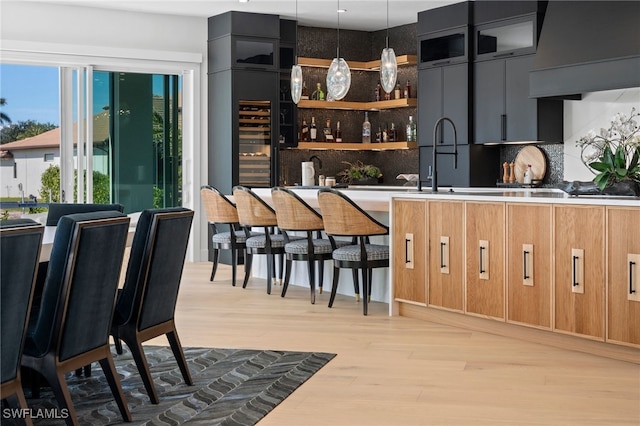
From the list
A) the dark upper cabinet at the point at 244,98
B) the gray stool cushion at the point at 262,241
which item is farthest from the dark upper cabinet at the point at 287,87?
the gray stool cushion at the point at 262,241

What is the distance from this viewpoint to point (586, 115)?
26.4ft

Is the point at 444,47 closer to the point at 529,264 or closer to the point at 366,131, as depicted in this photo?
the point at 366,131

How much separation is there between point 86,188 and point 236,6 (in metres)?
2.48

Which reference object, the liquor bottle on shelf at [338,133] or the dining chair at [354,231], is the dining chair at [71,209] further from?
the liquor bottle on shelf at [338,133]

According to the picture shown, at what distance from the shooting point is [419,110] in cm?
923

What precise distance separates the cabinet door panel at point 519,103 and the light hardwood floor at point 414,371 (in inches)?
105

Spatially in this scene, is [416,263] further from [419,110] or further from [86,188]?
[86,188]

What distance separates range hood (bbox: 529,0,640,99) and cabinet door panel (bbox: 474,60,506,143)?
0.69m

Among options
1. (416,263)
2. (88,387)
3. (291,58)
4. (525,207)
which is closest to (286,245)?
(416,263)

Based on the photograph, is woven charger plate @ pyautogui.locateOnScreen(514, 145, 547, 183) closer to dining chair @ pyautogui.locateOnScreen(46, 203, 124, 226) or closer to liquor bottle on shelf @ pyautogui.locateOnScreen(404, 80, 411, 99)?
liquor bottle on shelf @ pyautogui.locateOnScreen(404, 80, 411, 99)

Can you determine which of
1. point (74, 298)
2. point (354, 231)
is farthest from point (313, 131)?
point (74, 298)

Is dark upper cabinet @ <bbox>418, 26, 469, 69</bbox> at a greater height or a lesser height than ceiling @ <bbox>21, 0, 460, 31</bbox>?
lesser

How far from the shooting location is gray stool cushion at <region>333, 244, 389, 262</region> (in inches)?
239

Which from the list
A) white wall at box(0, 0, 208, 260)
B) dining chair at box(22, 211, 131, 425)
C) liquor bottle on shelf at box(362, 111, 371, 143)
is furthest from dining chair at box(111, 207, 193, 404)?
liquor bottle on shelf at box(362, 111, 371, 143)
